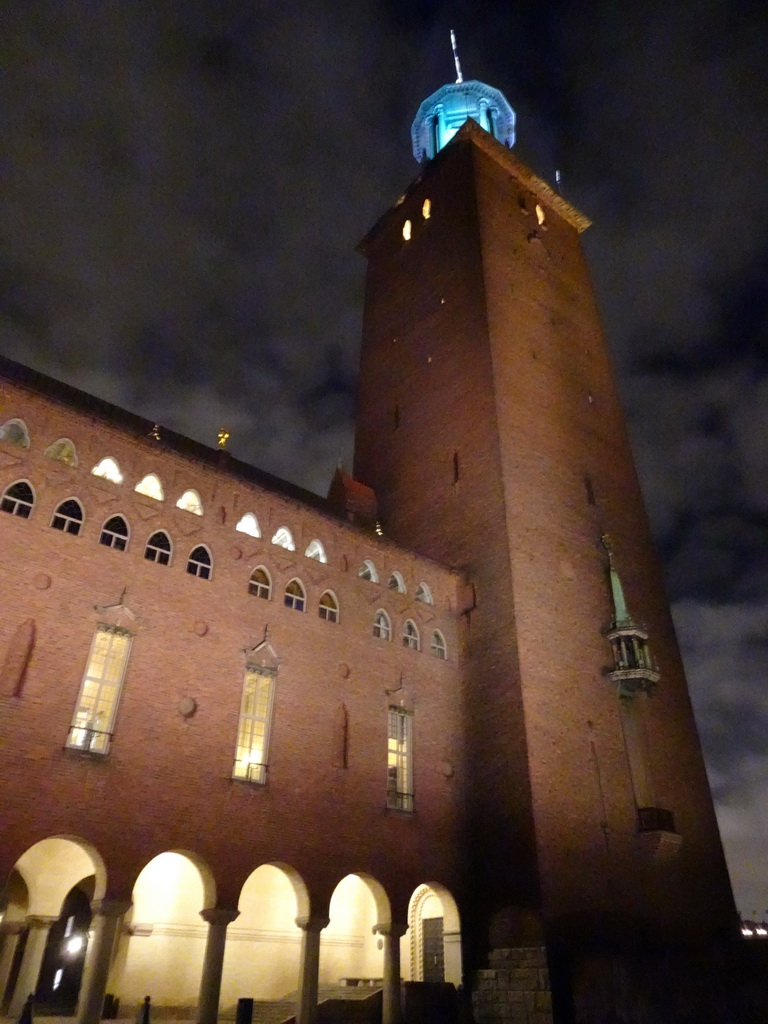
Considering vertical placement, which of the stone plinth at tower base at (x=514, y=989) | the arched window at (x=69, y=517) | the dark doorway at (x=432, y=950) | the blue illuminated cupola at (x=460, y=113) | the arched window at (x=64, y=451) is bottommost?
the stone plinth at tower base at (x=514, y=989)

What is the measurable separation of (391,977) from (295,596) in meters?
9.45

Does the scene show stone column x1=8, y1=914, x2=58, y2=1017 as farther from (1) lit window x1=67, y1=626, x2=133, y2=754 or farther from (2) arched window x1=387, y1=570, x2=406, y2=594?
(2) arched window x1=387, y1=570, x2=406, y2=594

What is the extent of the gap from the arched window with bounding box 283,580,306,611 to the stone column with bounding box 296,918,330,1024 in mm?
7361

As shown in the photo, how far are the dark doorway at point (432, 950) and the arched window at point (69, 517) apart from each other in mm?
14561

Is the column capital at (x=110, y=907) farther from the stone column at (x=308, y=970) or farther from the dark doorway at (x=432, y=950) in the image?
the dark doorway at (x=432, y=950)

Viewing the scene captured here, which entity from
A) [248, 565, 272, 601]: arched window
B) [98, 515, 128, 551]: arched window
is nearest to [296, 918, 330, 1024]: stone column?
[248, 565, 272, 601]: arched window

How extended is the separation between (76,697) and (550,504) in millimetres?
15663

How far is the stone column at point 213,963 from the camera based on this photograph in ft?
50.1

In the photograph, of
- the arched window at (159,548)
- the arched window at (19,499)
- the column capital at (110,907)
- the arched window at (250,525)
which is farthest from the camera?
the arched window at (250,525)

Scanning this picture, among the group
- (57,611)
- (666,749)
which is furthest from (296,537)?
(666,749)

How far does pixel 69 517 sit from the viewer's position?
54.3 feet

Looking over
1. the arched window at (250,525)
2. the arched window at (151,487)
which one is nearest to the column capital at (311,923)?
the arched window at (250,525)

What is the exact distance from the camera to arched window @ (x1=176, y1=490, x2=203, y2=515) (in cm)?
1877

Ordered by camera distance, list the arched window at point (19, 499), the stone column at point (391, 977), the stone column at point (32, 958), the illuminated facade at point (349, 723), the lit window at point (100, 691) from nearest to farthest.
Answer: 1. the lit window at point (100, 691)
2. the illuminated facade at point (349, 723)
3. the arched window at point (19, 499)
4. the stone column at point (391, 977)
5. the stone column at point (32, 958)
